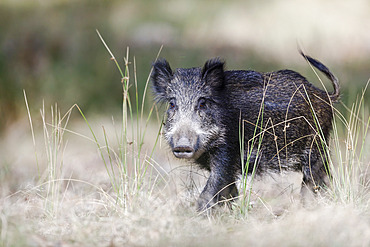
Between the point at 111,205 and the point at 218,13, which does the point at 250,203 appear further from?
the point at 218,13

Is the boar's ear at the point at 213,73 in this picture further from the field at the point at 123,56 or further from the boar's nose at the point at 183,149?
the field at the point at 123,56

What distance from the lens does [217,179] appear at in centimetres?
556

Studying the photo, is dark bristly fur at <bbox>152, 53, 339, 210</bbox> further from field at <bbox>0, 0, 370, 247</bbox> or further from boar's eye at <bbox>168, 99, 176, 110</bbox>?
field at <bbox>0, 0, 370, 247</bbox>

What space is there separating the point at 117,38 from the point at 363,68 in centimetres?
606

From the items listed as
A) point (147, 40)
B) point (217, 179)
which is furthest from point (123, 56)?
point (217, 179)

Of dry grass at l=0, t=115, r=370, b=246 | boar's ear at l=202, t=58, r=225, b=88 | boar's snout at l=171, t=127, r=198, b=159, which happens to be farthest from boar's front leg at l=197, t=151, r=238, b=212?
boar's ear at l=202, t=58, r=225, b=88

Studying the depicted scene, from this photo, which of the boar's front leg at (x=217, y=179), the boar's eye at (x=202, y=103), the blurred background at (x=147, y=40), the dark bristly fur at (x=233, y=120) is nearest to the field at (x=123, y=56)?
the blurred background at (x=147, y=40)

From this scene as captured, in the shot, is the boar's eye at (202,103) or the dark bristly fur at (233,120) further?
the boar's eye at (202,103)

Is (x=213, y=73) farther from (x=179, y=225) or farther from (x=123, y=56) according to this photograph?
(x=123, y=56)

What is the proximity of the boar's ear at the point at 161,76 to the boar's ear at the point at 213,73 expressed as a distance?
1.24ft

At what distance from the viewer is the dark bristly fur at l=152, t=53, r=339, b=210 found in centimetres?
547

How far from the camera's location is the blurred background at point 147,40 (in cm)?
1351

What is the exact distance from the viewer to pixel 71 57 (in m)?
14.9

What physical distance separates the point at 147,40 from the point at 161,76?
9.11 meters
